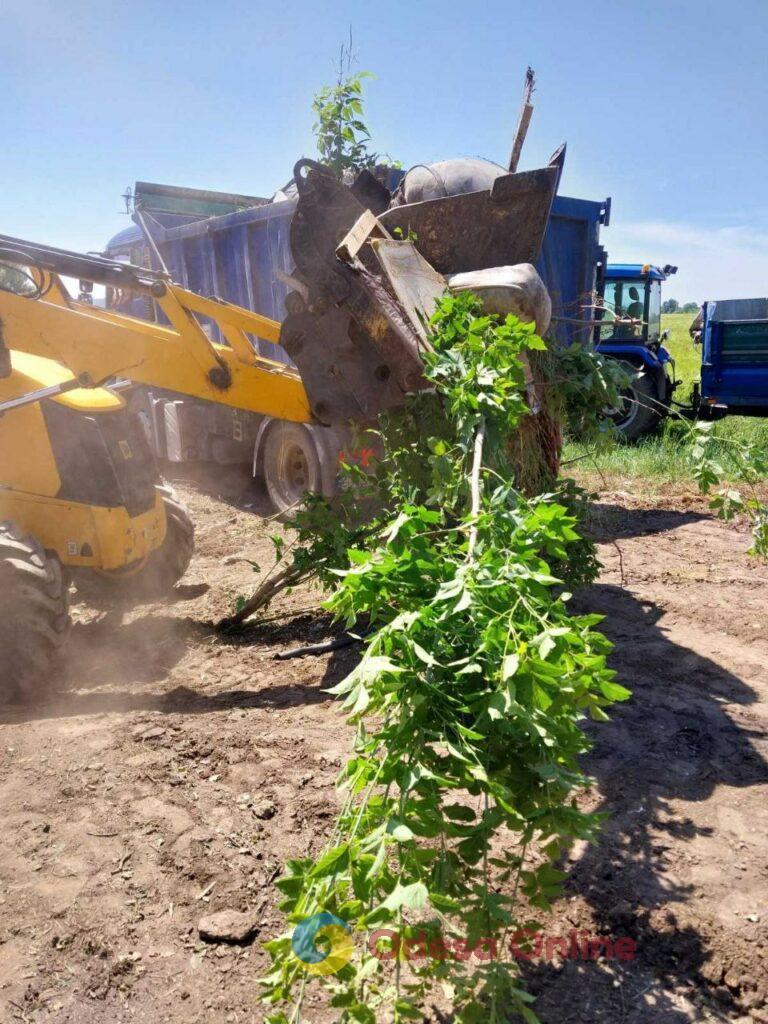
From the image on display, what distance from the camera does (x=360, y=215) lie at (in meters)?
4.35

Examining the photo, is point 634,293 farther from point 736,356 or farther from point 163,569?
point 163,569

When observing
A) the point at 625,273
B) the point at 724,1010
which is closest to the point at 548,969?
the point at 724,1010

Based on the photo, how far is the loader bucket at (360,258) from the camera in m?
3.97

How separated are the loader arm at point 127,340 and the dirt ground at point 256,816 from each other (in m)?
1.63

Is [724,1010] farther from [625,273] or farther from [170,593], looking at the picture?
[625,273]

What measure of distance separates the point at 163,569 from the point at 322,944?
4.69m

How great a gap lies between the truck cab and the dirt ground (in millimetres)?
6343

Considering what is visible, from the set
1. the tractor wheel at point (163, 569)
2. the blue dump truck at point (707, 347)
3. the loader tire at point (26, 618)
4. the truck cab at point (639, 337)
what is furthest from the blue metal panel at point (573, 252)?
the loader tire at point (26, 618)

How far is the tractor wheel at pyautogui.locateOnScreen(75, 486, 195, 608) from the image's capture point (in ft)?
19.0

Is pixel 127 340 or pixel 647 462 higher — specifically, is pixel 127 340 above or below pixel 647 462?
above

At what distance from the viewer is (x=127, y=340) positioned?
456 cm

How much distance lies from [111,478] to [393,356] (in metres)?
2.06

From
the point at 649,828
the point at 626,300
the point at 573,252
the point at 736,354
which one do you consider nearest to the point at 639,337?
the point at 626,300

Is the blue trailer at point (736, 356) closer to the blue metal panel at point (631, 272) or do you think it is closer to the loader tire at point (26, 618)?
the blue metal panel at point (631, 272)
